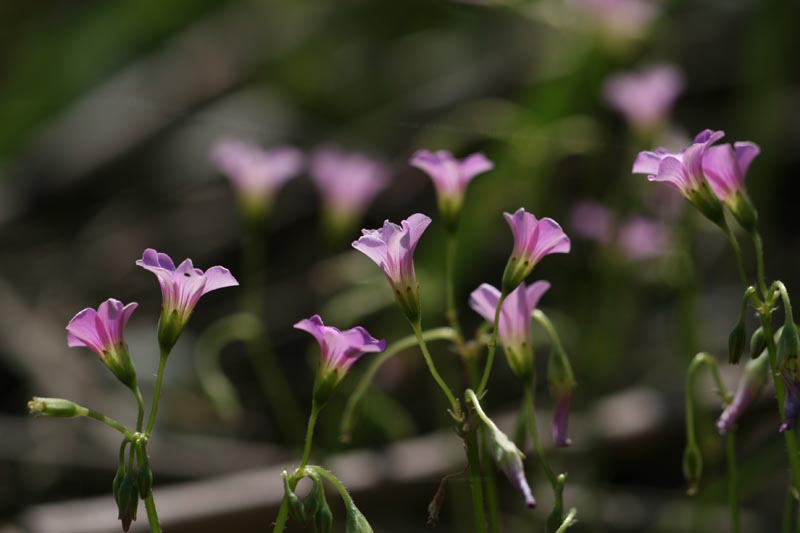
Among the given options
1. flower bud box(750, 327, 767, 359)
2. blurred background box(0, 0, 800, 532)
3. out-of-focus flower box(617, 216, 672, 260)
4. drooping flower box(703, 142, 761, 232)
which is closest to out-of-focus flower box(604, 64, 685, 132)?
blurred background box(0, 0, 800, 532)

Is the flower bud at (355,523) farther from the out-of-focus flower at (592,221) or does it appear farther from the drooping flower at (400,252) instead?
the out-of-focus flower at (592,221)

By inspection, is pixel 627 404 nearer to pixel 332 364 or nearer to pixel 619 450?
pixel 619 450

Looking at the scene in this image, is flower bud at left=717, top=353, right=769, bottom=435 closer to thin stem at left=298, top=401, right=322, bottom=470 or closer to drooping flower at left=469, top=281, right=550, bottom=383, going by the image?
drooping flower at left=469, top=281, right=550, bottom=383

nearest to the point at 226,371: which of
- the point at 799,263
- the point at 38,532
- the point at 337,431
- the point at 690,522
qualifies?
the point at 337,431

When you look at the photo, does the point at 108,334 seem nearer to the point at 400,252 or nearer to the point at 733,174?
the point at 400,252

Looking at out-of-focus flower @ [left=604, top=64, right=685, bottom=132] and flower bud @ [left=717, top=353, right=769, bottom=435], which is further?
out-of-focus flower @ [left=604, top=64, right=685, bottom=132]

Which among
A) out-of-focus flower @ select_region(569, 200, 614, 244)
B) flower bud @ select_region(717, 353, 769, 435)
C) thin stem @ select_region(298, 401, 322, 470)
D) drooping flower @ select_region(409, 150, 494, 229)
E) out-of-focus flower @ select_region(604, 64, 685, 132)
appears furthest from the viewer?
out-of-focus flower @ select_region(569, 200, 614, 244)

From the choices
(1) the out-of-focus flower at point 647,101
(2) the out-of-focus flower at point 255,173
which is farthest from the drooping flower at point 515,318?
(1) the out-of-focus flower at point 647,101
